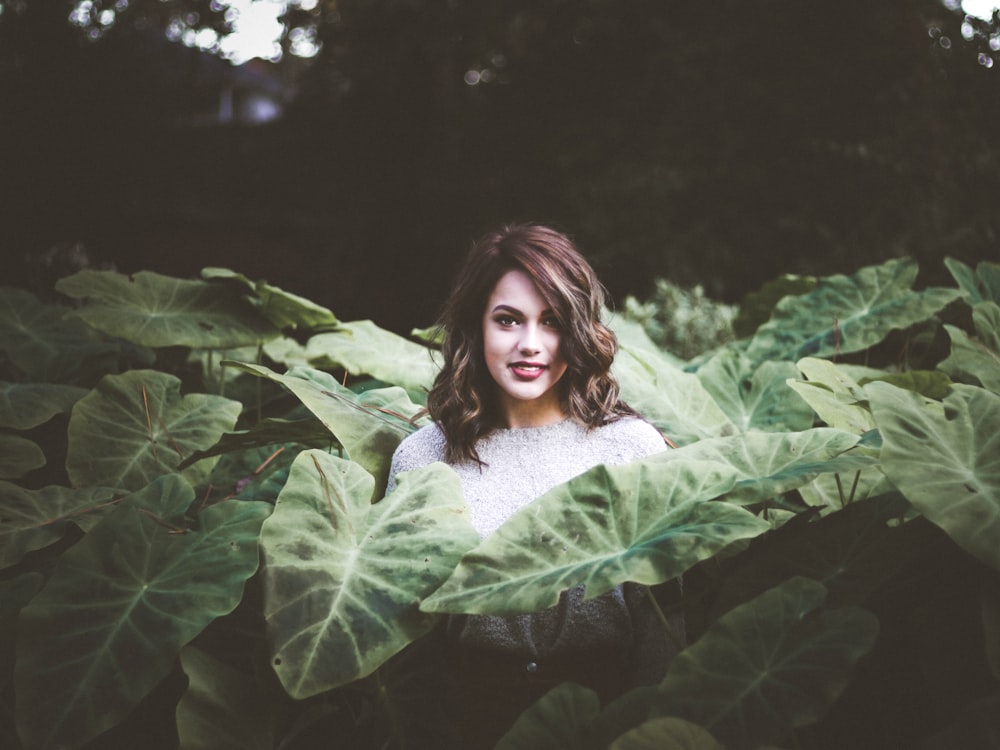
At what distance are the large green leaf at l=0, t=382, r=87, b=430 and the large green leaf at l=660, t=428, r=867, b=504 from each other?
4.82 ft

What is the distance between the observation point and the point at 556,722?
0.92 meters

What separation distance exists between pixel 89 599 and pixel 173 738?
36cm

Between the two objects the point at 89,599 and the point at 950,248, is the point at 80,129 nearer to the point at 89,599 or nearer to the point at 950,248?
the point at 89,599

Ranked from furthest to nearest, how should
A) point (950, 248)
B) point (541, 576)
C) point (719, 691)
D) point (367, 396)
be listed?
point (950, 248) < point (367, 396) < point (541, 576) < point (719, 691)

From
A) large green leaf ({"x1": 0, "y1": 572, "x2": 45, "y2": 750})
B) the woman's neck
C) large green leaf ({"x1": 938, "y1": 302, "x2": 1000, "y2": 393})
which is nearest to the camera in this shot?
large green leaf ({"x1": 0, "y1": 572, "x2": 45, "y2": 750})

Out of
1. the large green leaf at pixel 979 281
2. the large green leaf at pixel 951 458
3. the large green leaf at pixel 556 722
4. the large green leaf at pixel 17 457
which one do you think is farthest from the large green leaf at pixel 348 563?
the large green leaf at pixel 979 281

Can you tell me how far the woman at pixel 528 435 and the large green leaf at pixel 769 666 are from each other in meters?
0.38

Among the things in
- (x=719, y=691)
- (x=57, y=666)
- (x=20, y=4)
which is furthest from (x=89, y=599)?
(x=20, y=4)

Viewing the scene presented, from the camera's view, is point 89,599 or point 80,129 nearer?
point 89,599

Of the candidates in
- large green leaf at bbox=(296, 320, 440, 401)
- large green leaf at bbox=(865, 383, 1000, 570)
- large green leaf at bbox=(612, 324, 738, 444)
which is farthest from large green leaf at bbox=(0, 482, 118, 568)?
large green leaf at bbox=(865, 383, 1000, 570)

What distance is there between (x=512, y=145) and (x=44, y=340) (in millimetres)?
3979

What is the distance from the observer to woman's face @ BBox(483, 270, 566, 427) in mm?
1372

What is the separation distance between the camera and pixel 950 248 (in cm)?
241

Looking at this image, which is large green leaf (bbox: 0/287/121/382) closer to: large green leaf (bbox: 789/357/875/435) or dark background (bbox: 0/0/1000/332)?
dark background (bbox: 0/0/1000/332)
